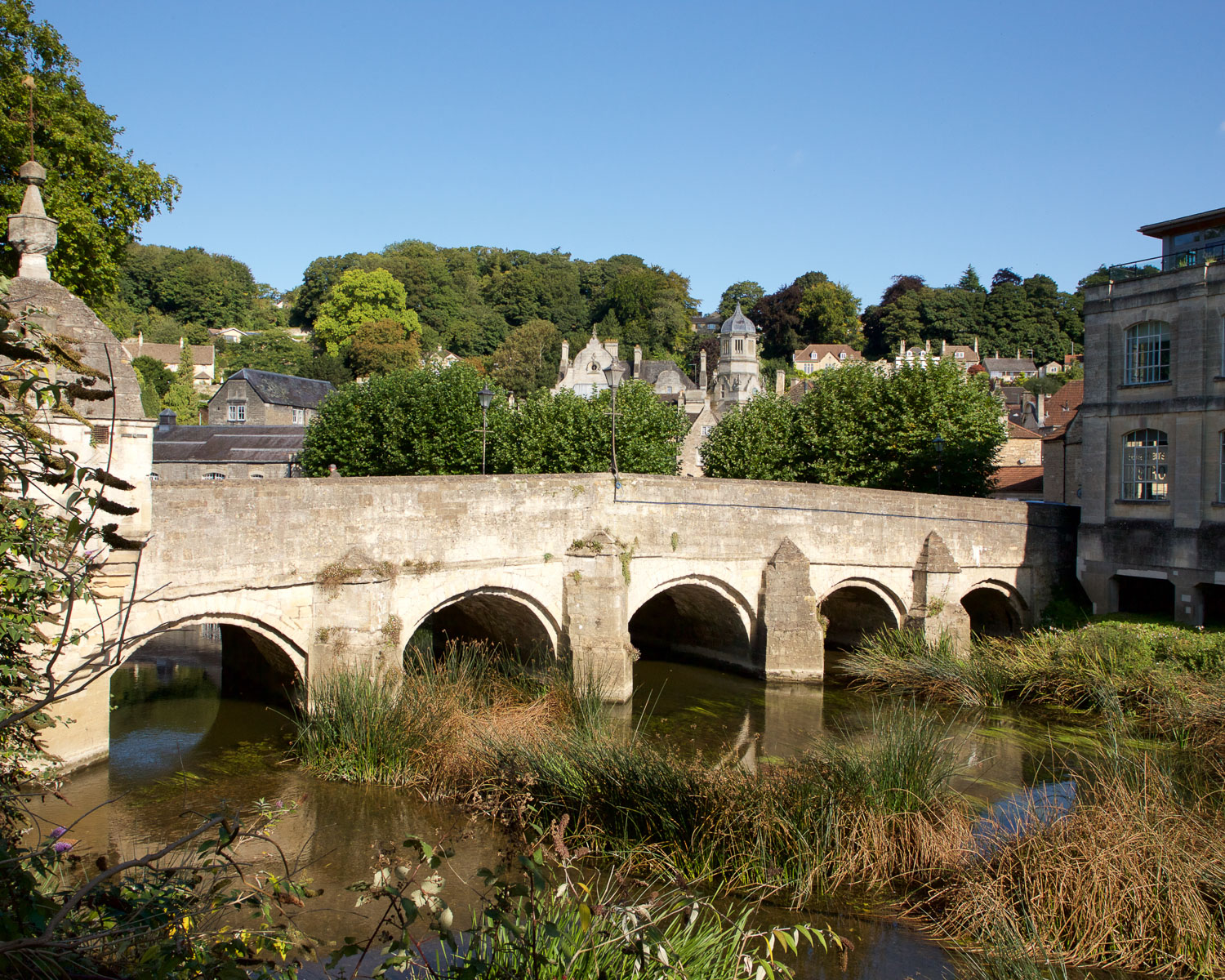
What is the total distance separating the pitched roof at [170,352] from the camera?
219ft

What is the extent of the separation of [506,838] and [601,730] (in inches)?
66.0

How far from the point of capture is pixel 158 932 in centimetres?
309

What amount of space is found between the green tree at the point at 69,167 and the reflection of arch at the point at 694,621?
11.8 meters

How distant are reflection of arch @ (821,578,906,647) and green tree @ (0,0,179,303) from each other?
1515 centimetres

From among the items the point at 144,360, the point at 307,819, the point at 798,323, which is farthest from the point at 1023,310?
the point at 307,819

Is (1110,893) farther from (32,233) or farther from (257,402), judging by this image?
(257,402)

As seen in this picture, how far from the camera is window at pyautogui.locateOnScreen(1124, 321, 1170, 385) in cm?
1909

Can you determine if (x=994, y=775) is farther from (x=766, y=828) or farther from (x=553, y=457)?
(x=553, y=457)

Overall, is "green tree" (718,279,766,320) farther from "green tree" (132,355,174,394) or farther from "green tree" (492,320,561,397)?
"green tree" (132,355,174,394)

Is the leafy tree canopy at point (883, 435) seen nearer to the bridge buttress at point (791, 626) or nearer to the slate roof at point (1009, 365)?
the bridge buttress at point (791, 626)

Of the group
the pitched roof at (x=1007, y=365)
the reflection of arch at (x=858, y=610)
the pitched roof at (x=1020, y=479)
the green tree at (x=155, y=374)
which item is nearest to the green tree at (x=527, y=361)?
the green tree at (x=155, y=374)

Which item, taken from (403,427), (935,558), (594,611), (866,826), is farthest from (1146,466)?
(403,427)

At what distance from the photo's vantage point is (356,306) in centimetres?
6775

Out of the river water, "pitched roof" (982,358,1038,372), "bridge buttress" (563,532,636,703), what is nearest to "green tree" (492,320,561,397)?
"pitched roof" (982,358,1038,372)
